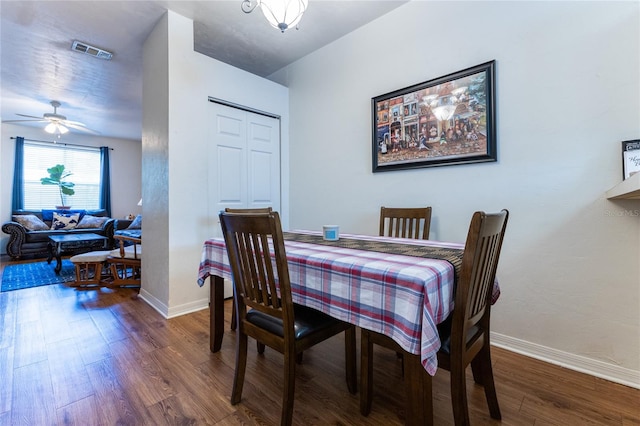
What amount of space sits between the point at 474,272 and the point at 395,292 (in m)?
0.29

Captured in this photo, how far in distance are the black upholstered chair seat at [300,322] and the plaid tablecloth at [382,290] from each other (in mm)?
95

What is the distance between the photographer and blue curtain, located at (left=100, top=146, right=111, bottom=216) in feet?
21.5

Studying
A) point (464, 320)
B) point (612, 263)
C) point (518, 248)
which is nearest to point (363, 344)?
point (464, 320)

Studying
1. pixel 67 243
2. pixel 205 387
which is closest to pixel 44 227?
pixel 67 243

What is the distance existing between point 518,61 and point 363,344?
2.01m

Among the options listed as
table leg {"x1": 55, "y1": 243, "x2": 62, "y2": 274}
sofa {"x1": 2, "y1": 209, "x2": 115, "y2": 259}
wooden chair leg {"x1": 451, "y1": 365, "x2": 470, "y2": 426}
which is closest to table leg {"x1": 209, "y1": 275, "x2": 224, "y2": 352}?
wooden chair leg {"x1": 451, "y1": 365, "x2": 470, "y2": 426}

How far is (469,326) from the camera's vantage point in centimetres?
105

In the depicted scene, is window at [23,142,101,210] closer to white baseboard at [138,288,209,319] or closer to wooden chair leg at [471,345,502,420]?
white baseboard at [138,288,209,319]

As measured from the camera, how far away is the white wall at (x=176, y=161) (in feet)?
8.18

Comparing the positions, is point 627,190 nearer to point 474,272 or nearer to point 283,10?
point 474,272

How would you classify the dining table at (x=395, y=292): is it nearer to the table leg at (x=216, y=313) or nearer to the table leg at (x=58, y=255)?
the table leg at (x=216, y=313)

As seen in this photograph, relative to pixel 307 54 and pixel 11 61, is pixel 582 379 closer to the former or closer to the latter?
pixel 307 54

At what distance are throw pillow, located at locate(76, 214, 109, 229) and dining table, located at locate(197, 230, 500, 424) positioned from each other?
19.9ft

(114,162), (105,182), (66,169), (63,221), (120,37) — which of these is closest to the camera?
(120,37)
